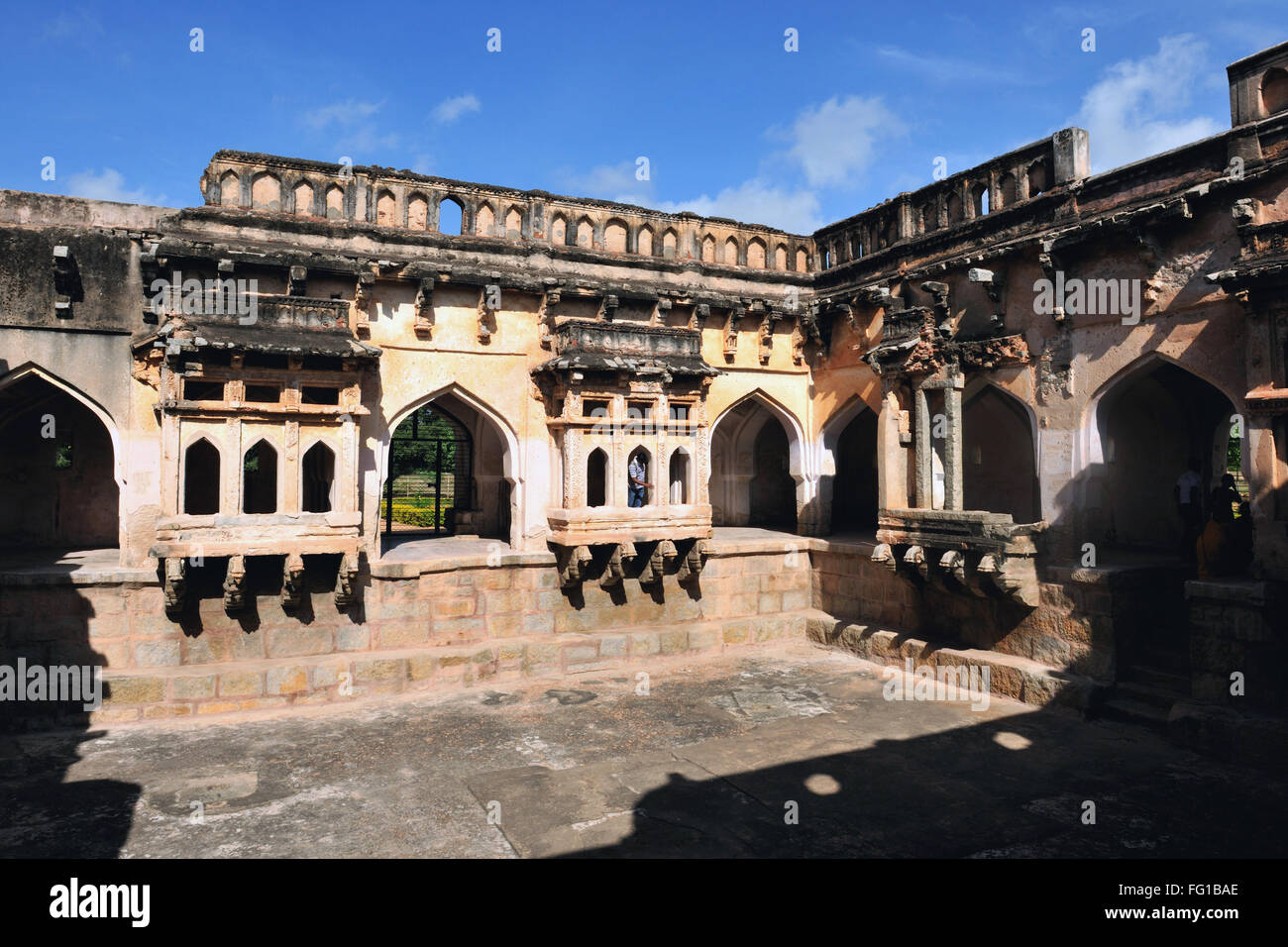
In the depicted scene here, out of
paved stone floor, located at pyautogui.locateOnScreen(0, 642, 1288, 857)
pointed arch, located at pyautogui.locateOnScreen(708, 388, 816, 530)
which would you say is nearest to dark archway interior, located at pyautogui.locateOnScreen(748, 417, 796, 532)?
pointed arch, located at pyautogui.locateOnScreen(708, 388, 816, 530)

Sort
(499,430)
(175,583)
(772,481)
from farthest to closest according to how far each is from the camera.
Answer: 1. (772,481)
2. (499,430)
3. (175,583)

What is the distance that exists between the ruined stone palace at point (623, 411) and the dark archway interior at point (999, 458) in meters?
1.92

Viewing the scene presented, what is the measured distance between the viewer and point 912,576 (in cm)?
1084

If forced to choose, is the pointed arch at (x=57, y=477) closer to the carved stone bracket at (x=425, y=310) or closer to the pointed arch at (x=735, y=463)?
the carved stone bracket at (x=425, y=310)

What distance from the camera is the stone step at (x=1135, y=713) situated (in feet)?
26.4

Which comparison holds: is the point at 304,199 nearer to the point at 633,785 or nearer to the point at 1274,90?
the point at 633,785

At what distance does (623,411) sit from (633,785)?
5237mm

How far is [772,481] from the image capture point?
55.7 feet

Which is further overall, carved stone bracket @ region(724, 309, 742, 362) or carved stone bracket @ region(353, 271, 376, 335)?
carved stone bracket @ region(724, 309, 742, 362)

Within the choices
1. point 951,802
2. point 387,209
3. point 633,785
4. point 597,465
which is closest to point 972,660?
point 951,802

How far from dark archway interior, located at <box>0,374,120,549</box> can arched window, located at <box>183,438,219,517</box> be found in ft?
3.62

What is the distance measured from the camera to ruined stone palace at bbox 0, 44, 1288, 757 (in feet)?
28.5

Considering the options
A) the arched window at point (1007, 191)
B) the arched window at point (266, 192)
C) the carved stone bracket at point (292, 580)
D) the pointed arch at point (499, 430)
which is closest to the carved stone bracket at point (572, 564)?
the pointed arch at point (499, 430)

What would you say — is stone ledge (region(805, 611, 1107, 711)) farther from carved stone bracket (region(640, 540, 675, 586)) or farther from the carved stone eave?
carved stone bracket (region(640, 540, 675, 586))
